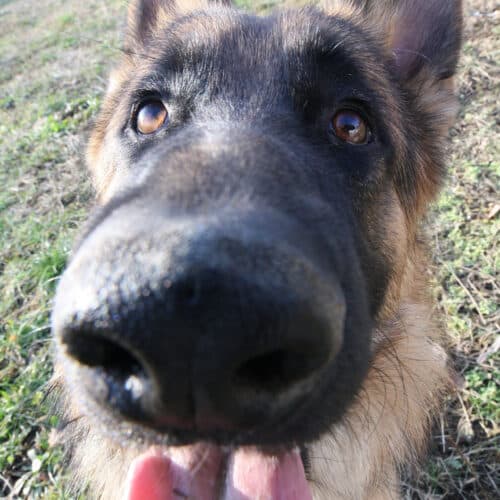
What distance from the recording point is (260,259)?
111cm

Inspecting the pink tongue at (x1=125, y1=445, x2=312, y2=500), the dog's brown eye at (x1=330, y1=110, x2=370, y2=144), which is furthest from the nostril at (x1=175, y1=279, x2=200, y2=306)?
the dog's brown eye at (x1=330, y1=110, x2=370, y2=144)

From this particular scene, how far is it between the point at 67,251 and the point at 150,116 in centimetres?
285

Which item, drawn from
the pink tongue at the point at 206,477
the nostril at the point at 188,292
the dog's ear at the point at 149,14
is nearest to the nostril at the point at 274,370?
the nostril at the point at 188,292

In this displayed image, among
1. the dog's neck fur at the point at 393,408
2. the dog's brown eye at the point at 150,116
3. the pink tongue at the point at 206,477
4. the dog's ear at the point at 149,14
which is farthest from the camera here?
the dog's ear at the point at 149,14

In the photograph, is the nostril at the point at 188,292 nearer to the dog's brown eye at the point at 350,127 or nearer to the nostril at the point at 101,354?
the nostril at the point at 101,354

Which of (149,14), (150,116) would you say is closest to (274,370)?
(150,116)

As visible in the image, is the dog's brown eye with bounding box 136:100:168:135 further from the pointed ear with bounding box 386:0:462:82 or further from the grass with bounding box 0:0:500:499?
the grass with bounding box 0:0:500:499

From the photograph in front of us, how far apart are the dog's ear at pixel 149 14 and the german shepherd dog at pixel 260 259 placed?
0.01m

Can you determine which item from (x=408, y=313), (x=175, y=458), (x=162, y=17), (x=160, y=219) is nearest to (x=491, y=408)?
(x=408, y=313)

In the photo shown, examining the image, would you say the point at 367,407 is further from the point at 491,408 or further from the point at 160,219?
the point at 160,219

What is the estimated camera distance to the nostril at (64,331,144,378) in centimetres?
116

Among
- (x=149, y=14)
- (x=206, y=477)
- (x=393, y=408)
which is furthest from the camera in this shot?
(x=149, y=14)

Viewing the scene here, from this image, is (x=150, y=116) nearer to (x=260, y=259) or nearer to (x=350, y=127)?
(x=350, y=127)

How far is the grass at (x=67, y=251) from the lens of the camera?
3.30 m
